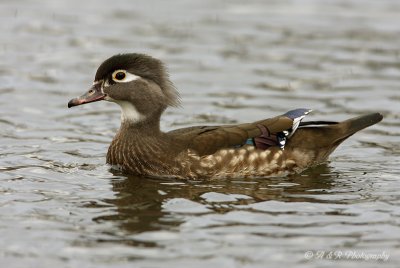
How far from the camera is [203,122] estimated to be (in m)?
14.8

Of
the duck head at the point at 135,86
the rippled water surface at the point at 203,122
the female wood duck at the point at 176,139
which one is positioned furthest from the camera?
the duck head at the point at 135,86

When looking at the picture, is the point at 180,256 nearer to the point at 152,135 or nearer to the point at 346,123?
the point at 152,135

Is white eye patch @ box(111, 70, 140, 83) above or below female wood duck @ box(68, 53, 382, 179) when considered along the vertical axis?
above

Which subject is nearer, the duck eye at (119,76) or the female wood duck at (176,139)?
the female wood duck at (176,139)

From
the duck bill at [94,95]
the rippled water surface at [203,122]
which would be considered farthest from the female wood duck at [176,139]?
the rippled water surface at [203,122]

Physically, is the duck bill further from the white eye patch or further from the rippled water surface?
the rippled water surface

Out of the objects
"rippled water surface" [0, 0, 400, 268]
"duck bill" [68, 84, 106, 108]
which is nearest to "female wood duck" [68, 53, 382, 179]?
"duck bill" [68, 84, 106, 108]

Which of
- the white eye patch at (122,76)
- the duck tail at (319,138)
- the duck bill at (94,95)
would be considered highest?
the white eye patch at (122,76)

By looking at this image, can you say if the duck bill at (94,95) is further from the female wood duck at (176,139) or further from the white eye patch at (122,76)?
the white eye patch at (122,76)

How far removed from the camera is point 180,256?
8.96 meters

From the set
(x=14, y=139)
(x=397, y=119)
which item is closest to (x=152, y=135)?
(x=14, y=139)

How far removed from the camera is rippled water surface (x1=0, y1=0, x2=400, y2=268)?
9273 millimetres

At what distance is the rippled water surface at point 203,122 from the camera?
30.4 feet

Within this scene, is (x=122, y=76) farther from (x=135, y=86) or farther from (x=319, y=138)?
(x=319, y=138)
